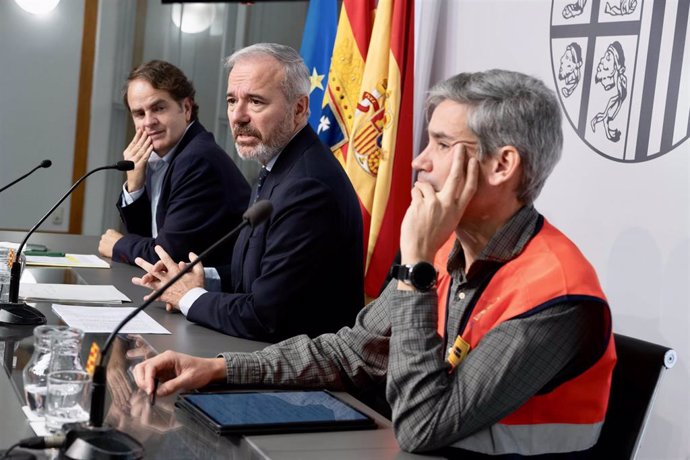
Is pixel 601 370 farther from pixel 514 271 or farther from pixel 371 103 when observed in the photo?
pixel 371 103

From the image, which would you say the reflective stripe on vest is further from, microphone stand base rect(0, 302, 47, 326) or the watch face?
microphone stand base rect(0, 302, 47, 326)

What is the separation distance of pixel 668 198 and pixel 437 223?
1257 mm

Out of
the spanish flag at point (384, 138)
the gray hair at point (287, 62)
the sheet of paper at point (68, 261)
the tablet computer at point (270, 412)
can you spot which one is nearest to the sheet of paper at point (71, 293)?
the sheet of paper at point (68, 261)

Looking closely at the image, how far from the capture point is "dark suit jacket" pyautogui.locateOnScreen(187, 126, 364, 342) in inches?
87.8

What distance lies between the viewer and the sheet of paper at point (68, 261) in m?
2.98

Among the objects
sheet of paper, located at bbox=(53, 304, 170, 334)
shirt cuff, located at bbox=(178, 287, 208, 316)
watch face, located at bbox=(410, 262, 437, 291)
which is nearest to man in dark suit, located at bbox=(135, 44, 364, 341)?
shirt cuff, located at bbox=(178, 287, 208, 316)

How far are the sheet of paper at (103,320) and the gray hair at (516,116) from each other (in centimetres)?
93

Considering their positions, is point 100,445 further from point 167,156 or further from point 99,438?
point 167,156

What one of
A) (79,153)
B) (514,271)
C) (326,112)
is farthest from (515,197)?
(79,153)

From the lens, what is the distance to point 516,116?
1.60m

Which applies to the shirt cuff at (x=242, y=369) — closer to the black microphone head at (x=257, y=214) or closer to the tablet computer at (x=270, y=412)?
the tablet computer at (x=270, y=412)

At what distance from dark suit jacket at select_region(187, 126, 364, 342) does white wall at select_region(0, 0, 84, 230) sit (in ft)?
12.4

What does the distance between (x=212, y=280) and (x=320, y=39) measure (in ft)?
5.69

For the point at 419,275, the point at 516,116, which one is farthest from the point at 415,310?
the point at 516,116
